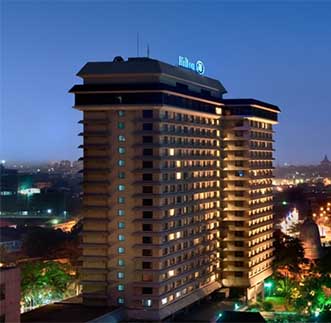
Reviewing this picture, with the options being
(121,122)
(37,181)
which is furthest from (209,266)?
(37,181)

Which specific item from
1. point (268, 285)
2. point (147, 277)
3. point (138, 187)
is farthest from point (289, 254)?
point (138, 187)

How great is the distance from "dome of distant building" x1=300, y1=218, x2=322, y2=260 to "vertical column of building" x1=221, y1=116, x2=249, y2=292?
8908 mm

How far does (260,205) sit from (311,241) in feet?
24.2

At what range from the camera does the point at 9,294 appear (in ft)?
50.8

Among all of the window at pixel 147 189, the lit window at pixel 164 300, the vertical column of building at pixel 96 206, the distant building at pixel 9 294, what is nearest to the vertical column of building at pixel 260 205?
the lit window at pixel 164 300

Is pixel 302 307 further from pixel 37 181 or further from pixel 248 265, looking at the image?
pixel 37 181

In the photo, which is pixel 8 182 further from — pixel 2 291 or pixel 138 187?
pixel 2 291

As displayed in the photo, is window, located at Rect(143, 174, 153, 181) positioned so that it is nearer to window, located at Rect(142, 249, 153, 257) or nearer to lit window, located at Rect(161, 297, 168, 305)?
window, located at Rect(142, 249, 153, 257)

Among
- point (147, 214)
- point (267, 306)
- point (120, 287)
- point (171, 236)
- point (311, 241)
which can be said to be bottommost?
point (267, 306)

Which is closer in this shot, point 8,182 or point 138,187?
point 138,187

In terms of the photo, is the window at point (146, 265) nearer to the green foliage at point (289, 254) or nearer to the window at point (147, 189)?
the window at point (147, 189)

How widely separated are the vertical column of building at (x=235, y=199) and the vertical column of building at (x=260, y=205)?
0.37 m

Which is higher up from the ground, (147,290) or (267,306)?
(147,290)

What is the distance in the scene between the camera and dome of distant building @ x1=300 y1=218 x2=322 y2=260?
123 ft
